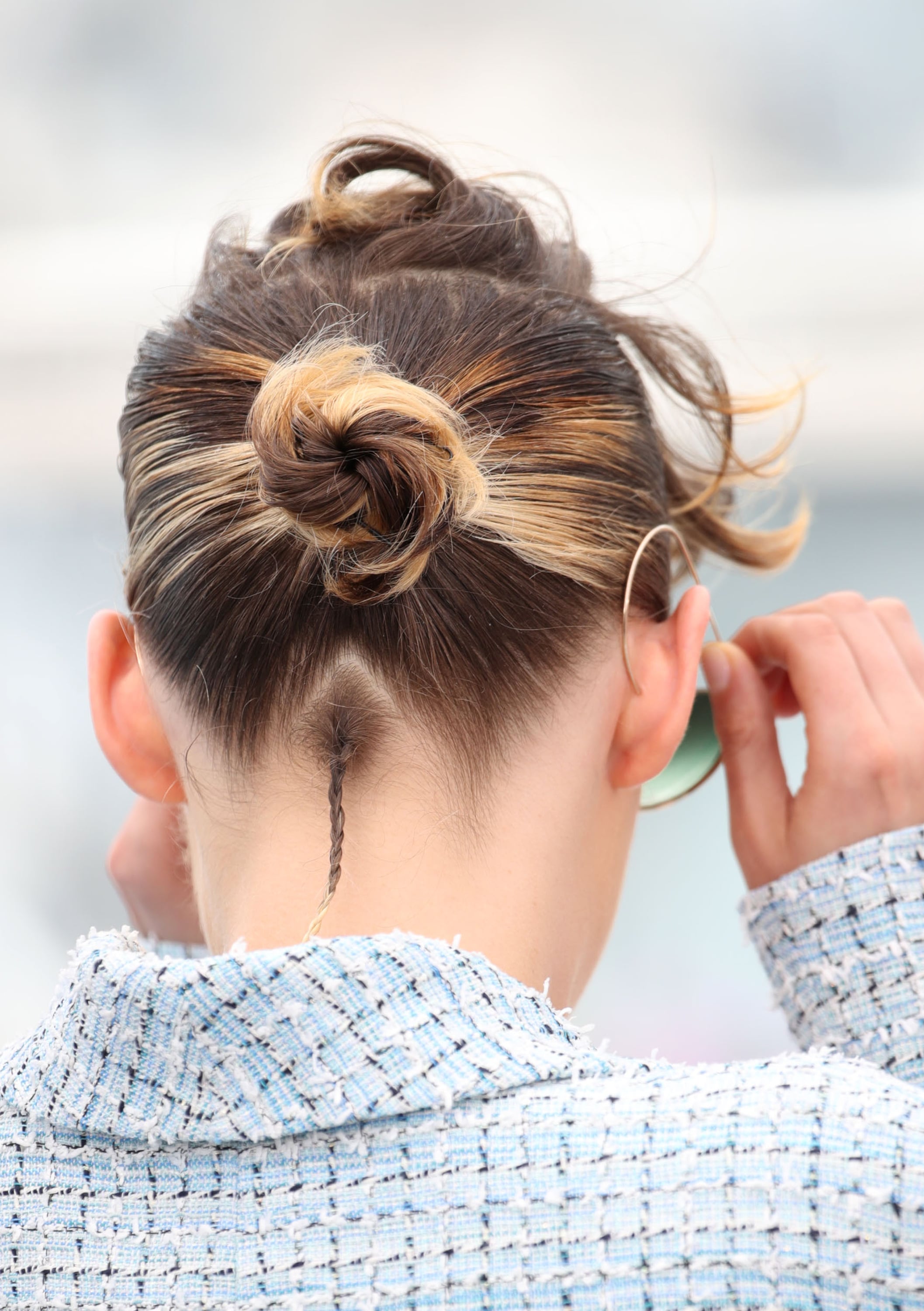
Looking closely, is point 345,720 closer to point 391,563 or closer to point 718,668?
point 391,563

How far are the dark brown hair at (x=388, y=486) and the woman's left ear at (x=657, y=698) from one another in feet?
0.09

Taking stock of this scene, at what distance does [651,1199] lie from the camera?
1.36 feet

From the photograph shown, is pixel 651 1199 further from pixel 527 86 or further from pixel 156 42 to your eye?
pixel 156 42

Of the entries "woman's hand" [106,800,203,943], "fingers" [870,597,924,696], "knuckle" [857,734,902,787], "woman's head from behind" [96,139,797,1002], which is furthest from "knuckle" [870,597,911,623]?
"woman's hand" [106,800,203,943]

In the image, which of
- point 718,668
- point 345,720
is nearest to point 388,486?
point 345,720

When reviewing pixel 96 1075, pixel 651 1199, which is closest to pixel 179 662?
pixel 96 1075

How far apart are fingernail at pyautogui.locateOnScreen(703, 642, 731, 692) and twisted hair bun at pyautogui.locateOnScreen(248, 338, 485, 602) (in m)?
0.31

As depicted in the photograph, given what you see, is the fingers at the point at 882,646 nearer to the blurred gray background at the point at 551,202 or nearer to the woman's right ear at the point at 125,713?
the woman's right ear at the point at 125,713

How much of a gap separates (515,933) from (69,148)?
127 centimetres

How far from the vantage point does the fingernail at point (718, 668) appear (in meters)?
0.77

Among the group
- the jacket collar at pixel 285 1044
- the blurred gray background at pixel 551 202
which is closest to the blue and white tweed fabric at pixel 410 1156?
the jacket collar at pixel 285 1044

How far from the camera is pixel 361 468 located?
49 centimetres

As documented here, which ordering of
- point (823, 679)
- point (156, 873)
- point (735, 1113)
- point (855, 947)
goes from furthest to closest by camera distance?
point (156, 873), point (823, 679), point (855, 947), point (735, 1113)

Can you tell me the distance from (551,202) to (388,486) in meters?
1.07
